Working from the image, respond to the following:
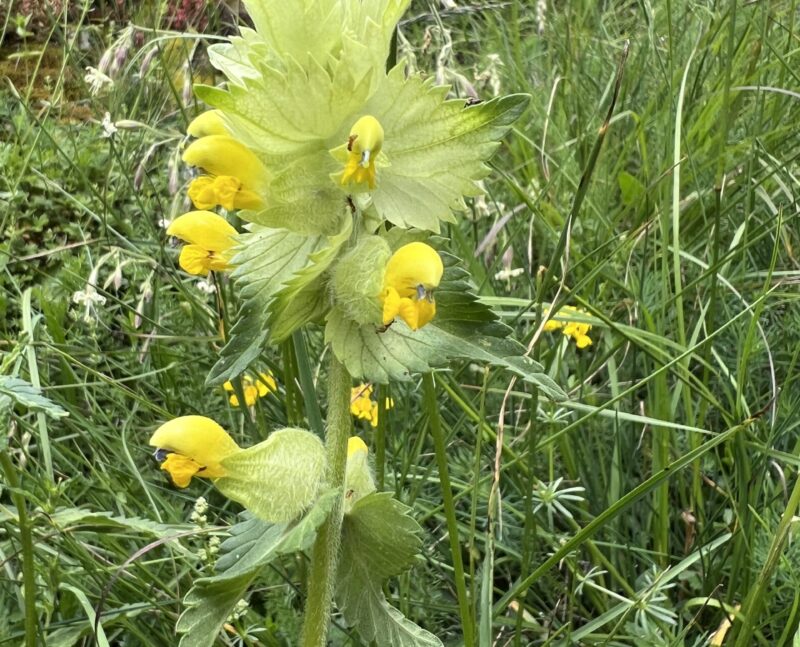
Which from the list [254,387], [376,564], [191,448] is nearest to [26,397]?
[191,448]

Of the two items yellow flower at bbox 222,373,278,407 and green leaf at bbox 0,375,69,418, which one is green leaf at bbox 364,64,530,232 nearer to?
green leaf at bbox 0,375,69,418

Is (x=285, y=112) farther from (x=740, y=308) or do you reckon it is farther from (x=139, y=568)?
(x=740, y=308)

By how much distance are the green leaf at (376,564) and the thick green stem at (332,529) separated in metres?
0.04

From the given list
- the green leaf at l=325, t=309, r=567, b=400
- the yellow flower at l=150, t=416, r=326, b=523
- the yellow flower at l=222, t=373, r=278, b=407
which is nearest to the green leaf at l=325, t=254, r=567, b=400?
the green leaf at l=325, t=309, r=567, b=400

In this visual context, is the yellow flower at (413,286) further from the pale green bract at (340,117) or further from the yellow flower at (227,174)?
the yellow flower at (227,174)

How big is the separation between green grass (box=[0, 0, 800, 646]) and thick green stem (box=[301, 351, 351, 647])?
6.7 inches

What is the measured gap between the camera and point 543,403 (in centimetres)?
149

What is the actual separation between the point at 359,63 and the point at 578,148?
4.08 feet

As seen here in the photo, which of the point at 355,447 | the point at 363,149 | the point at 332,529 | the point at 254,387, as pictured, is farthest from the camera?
the point at 254,387

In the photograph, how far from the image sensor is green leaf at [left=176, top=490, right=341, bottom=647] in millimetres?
708

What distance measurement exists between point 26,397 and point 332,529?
0.32 meters

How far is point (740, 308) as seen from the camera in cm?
153

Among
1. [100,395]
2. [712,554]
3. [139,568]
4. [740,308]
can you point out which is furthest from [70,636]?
[740,308]

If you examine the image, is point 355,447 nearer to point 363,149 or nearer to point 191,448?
point 191,448
